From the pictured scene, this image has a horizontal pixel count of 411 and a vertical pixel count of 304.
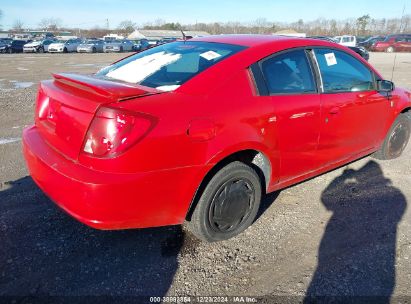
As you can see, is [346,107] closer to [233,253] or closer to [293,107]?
[293,107]

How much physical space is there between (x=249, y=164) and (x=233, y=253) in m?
0.73

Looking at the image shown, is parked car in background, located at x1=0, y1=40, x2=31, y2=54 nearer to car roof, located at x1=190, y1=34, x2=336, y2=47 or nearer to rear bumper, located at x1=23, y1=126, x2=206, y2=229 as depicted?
car roof, located at x1=190, y1=34, x2=336, y2=47

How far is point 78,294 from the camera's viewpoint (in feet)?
7.61

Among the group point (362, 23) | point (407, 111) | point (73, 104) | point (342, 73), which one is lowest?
point (407, 111)

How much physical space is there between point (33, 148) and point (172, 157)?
3.97 ft

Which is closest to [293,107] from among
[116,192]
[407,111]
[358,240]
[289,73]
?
[289,73]

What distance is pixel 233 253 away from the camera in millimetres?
2820

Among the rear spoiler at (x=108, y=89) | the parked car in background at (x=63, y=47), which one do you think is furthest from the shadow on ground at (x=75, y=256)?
the parked car in background at (x=63, y=47)

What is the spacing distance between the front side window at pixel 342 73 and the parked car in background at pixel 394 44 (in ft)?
124

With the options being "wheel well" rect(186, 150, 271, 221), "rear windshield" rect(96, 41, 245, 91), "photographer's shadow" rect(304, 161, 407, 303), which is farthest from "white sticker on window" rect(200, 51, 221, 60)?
"photographer's shadow" rect(304, 161, 407, 303)

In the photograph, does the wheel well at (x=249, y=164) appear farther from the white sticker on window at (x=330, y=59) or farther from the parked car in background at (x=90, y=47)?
the parked car in background at (x=90, y=47)

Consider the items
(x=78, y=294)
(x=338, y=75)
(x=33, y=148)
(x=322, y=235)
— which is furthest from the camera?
(x=338, y=75)

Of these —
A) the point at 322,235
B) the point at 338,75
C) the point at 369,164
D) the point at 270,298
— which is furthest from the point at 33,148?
the point at 369,164

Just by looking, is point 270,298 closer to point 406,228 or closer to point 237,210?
point 237,210
